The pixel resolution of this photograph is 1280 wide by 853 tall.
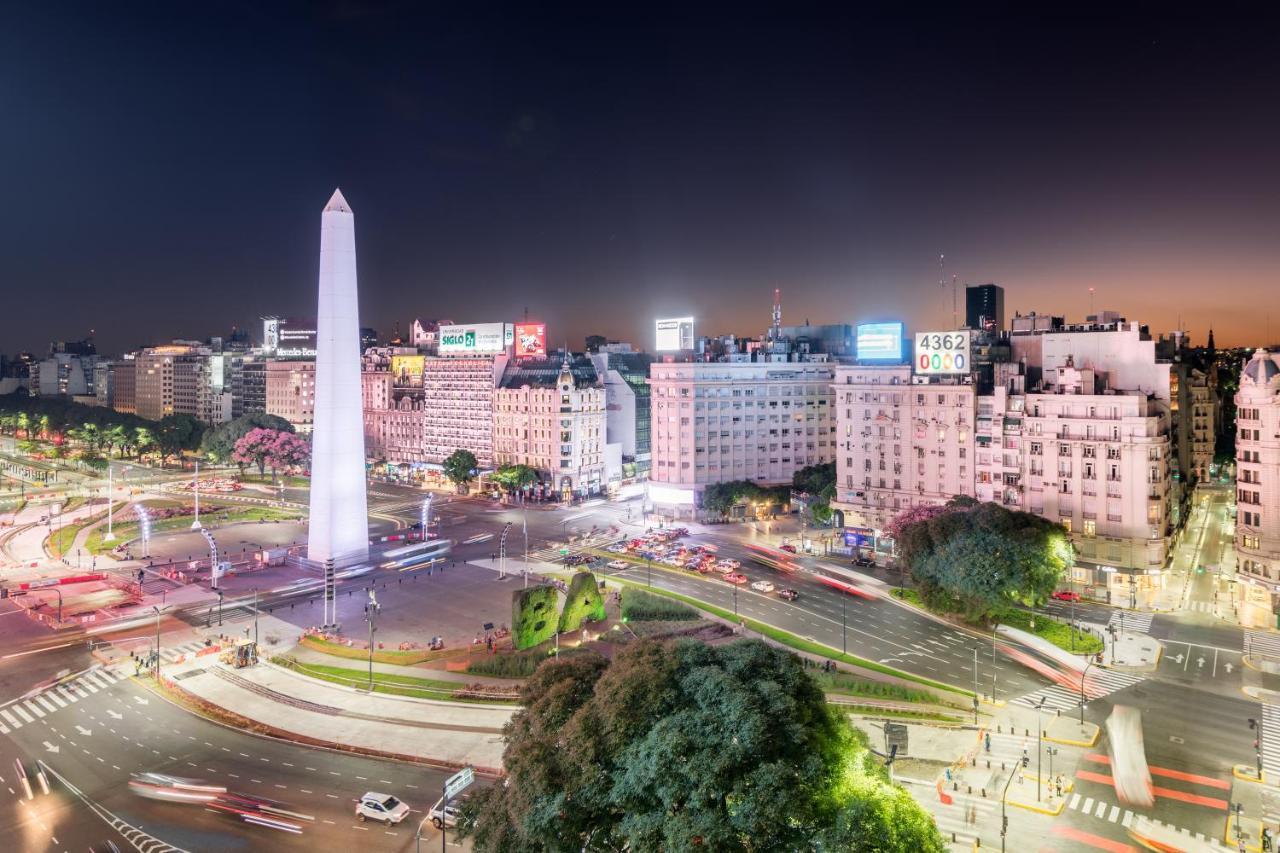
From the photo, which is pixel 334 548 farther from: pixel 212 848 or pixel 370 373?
pixel 370 373

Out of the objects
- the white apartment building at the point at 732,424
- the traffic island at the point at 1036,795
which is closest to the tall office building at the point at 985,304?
the white apartment building at the point at 732,424

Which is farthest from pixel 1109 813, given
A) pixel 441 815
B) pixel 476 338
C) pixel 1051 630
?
pixel 476 338

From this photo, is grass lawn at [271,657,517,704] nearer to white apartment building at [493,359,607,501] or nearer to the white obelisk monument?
the white obelisk monument

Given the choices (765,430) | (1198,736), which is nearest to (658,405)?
(765,430)

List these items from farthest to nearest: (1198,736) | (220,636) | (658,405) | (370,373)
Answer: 1. (370,373)
2. (658,405)
3. (220,636)
4. (1198,736)

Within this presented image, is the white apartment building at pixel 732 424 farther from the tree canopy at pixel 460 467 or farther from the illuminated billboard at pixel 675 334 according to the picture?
the tree canopy at pixel 460 467

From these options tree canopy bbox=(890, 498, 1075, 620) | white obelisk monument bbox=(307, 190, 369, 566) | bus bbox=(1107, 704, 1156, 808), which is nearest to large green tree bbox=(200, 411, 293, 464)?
white obelisk monument bbox=(307, 190, 369, 566)
